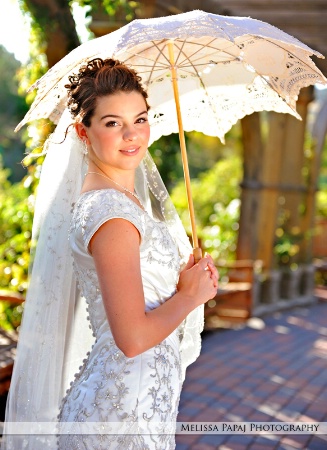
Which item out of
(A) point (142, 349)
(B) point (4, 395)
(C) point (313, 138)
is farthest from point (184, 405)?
(C) point (313, 138)

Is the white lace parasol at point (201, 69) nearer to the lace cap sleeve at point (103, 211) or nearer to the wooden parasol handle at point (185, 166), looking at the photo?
the wooden parasol handle at point (185, 166)

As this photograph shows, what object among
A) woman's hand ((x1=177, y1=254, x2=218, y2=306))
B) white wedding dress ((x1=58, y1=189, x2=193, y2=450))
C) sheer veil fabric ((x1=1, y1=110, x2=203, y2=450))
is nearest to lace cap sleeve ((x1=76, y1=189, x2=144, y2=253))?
white wedding dress ((x1=58, y1=189, x2=193, y2=450))

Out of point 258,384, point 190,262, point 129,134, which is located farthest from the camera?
point 258,384

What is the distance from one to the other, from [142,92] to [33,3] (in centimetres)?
286

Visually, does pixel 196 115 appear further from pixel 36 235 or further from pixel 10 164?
pixel 10 164

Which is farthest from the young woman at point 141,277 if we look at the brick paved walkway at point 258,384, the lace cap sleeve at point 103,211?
the brick paved walkway at point 258,384

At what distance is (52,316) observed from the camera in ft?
7.81

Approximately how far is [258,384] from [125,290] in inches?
162

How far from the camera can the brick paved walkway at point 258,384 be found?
4383 mm

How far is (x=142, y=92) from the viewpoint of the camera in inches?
83.8

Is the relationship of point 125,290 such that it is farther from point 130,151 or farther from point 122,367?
point 130,151

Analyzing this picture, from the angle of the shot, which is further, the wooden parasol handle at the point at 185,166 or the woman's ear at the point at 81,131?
the wooden parasol handle at the point at 185,166

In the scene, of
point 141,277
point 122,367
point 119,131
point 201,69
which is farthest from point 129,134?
point 201,69

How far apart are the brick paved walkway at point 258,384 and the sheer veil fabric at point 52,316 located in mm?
1988
